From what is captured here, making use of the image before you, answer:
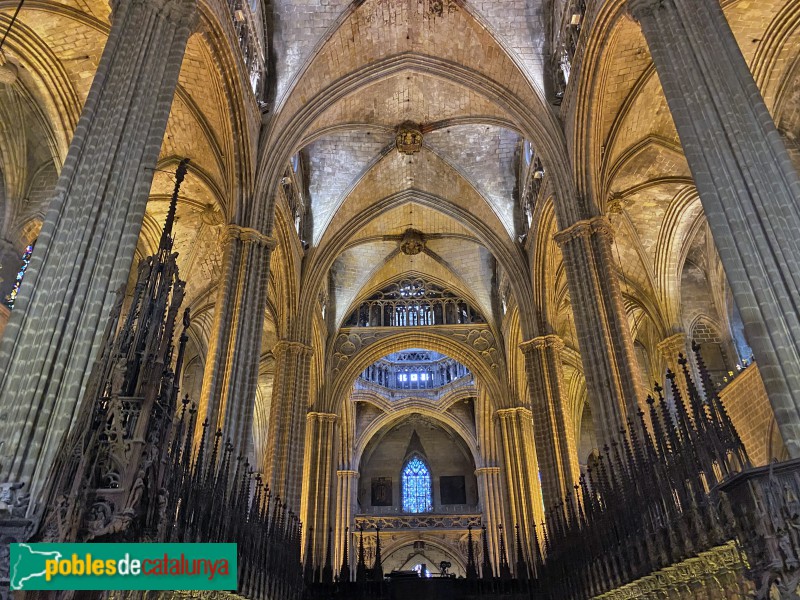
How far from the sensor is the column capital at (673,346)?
1822cm

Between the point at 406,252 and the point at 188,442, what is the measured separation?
58.2 ft

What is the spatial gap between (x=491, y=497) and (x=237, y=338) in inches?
793

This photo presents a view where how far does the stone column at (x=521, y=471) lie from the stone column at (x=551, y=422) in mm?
3268

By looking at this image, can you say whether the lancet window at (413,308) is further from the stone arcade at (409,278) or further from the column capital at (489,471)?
the column capital at (489,471)

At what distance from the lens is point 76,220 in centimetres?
668

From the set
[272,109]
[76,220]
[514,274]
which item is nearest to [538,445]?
[514,274]

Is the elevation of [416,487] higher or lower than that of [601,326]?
higher

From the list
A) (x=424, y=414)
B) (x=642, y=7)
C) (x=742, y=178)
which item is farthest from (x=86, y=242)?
(x=424, y=414)

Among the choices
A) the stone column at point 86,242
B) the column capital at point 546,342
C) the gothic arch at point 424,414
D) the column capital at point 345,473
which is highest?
the gothic arch at point 424,414

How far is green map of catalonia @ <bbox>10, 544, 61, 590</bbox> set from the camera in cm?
408

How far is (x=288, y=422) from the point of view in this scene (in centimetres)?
1720

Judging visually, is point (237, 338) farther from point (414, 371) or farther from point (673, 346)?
point (414, 371)

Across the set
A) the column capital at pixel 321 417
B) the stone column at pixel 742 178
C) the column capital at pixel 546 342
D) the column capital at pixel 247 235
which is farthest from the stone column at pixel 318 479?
the stone column at pixel 742 178

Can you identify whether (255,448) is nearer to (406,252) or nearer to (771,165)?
(406,252)
